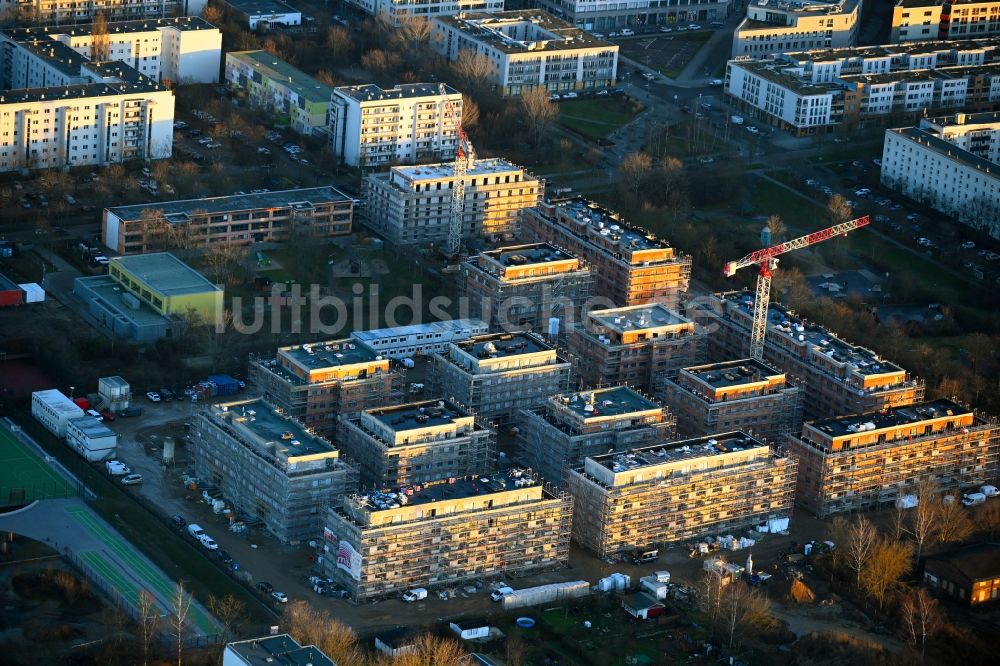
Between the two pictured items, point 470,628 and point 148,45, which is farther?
point 148,45

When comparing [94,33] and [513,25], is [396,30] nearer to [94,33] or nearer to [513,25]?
[513,25]

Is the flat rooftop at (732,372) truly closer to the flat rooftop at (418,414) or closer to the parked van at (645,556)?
the parked van at (645,556)

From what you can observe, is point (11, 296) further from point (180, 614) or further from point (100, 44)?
point (100, 44)

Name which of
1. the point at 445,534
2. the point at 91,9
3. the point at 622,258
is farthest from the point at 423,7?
the point at 445,534

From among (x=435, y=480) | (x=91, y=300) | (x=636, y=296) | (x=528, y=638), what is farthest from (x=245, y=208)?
(x=528, y=638)

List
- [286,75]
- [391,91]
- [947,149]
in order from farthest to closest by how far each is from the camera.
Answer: [286,75] < [391,91] < [947,149]

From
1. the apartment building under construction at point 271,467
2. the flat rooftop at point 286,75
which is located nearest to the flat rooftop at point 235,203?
the flat rooftop at point 286,75

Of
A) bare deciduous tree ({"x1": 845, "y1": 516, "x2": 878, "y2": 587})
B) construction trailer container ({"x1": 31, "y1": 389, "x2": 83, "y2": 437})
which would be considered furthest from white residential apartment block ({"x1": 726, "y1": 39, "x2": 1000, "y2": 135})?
construction trailer container ({"x1": 31, "y1": 389, "x2": 83, "y2": 437})
